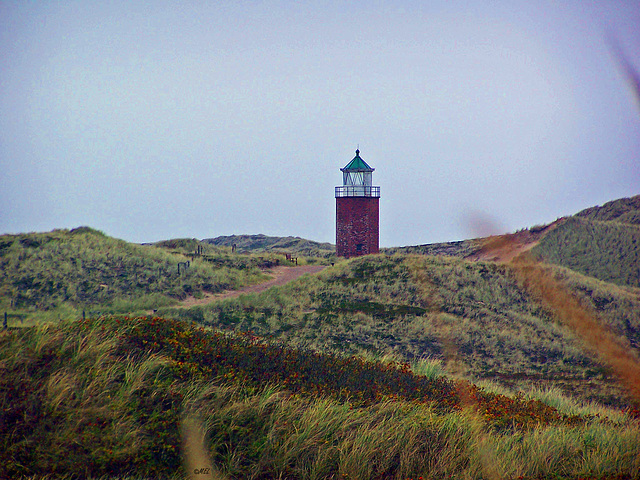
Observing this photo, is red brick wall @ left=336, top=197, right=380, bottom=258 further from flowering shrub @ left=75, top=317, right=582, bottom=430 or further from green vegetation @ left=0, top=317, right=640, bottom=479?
green vegetation @ left=0, top=317, right=640, bottom=479

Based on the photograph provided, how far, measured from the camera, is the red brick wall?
144 feet

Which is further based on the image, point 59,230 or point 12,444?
point 59,230

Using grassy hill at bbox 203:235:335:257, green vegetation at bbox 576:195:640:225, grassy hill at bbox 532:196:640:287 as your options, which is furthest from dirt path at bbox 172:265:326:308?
green vegetation at bbox 576:195:640:225

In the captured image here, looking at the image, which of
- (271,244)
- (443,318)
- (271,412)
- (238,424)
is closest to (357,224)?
(443,318)

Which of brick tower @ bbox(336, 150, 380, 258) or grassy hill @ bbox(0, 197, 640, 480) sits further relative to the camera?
brick tower @ bbox(336, 150, 380, 258)

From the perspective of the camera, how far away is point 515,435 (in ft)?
24.0

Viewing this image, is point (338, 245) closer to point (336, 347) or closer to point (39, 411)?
point (336, 347)

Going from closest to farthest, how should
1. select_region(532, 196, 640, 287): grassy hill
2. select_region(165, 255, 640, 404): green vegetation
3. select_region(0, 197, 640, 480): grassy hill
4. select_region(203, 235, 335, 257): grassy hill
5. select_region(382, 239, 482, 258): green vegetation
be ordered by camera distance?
1. select_region(0, 197, 640, 480): grassy hill
2. select_region(165, 255, 640, 404): green vegetation
3. select_region(532, 196, 640, 287): grassy hill
4. select_region(382, 239, 482, 258): green vegetation
5. select_region(203, 235, 335, 257): grassy hill

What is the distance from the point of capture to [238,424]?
6.61 m

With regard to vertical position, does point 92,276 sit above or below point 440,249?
below

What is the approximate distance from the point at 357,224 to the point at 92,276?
22.9 m

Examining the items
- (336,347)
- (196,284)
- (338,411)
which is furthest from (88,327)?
(196,284)

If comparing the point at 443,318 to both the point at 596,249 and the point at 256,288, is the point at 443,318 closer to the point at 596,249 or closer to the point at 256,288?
the point at 256,288

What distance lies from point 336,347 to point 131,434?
12469mm
